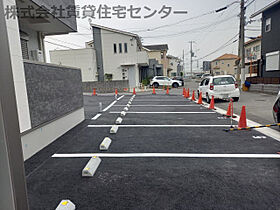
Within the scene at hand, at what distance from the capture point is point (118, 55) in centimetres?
2198

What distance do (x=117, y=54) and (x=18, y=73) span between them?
19306mm

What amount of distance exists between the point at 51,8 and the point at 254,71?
30.7 metres

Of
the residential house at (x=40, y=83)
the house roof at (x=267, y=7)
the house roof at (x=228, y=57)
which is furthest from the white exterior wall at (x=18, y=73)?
the house roof at (x=228, y=57)

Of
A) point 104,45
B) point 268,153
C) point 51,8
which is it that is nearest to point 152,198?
point 268,153

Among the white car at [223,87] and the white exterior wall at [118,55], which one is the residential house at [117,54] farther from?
the white car at [223,87]

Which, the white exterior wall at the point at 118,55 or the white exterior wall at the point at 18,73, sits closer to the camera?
the white exterior wall at the point at 18,73

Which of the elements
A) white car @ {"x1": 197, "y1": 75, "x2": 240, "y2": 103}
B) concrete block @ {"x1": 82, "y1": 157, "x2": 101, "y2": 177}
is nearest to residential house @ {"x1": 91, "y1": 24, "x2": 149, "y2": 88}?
white car @ {"x1": 197, "y1": 75, "x2": 240, "y2": 103}

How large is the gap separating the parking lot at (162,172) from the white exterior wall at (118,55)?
17.5m

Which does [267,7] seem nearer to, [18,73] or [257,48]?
[257,48]

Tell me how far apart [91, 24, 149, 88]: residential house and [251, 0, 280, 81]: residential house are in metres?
11.6

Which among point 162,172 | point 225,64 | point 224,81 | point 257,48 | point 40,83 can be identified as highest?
point 257,48

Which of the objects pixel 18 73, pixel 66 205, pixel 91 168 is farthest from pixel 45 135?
pixel 66 205

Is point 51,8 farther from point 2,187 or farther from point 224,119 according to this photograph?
point 224,119

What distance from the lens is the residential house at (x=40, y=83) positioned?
354cm
